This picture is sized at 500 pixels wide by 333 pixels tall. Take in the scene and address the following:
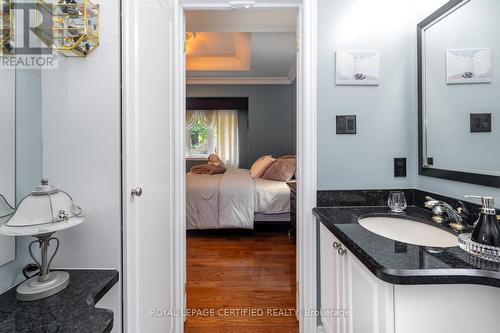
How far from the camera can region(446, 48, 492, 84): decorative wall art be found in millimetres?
1134

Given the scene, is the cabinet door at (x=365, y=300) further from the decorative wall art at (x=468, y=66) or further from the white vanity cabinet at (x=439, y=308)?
the decorative wall art at (x=468, y=66)

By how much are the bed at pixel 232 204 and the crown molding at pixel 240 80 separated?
9.73 ft

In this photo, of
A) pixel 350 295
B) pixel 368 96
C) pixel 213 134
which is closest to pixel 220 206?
pixel 368 96

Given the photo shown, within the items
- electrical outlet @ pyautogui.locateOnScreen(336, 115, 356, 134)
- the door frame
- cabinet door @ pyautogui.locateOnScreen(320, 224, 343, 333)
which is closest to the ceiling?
the door frame

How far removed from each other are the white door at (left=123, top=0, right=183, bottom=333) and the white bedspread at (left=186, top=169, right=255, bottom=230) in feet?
5.83

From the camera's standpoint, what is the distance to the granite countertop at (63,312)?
0.74 m

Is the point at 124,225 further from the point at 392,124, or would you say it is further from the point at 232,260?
the point at 232,260

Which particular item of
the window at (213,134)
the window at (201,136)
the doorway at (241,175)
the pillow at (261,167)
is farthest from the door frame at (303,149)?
the window at (201,136)

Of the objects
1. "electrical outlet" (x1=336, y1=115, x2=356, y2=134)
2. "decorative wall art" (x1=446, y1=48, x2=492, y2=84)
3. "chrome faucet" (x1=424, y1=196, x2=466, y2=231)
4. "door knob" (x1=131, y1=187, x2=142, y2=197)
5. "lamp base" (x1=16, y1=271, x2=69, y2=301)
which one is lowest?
"lamp base" (x1=16, y1=271, x2=69, y2=301)

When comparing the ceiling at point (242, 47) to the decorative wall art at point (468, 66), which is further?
the ceiling at point (242, 47)

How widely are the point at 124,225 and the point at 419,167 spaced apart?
1.66 m

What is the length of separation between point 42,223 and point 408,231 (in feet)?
5.18

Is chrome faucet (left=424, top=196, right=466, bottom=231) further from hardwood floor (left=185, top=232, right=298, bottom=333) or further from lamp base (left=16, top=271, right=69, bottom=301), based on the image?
lamp base (left=16, top=271, right=69, bottom=301)

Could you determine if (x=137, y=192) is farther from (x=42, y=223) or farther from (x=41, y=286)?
(x=41, y=286)
